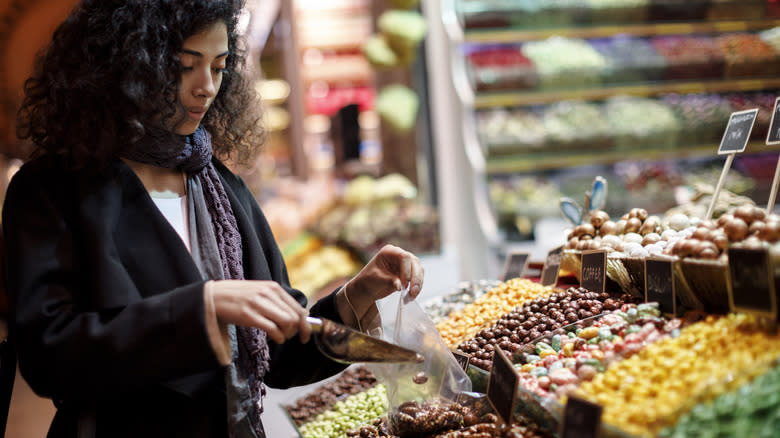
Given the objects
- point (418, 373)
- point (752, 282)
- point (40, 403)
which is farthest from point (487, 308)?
point (40, 403)

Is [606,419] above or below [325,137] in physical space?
below

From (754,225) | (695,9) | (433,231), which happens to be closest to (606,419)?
(754,225)

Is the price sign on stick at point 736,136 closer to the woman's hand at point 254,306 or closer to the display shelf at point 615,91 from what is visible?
the woman's hand at point 254,306

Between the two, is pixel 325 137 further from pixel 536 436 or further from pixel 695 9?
pixel 536 436

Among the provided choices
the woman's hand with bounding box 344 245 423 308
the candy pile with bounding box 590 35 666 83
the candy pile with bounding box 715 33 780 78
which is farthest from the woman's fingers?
the candy pile with bounding box 715 33 780 78

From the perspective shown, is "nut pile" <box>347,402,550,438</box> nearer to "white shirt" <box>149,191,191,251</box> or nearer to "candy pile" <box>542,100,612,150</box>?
"white shirt" <box>149,191,191,251</box>

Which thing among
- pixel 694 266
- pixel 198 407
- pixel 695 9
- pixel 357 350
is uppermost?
pixel 695 9

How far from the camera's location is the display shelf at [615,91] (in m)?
4.31

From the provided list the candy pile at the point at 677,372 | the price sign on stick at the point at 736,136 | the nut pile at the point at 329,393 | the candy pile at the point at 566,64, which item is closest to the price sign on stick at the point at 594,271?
the price sign on stick at the point at 736,136

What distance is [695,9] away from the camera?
Answer: 4.38m

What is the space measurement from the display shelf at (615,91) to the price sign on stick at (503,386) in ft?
10.6

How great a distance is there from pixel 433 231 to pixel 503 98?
1074mm

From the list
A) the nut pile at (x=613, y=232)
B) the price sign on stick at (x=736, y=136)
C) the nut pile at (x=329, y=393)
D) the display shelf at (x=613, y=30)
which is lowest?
the nut pile at (x=329, y=393)

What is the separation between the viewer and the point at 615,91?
4379 millimetres
